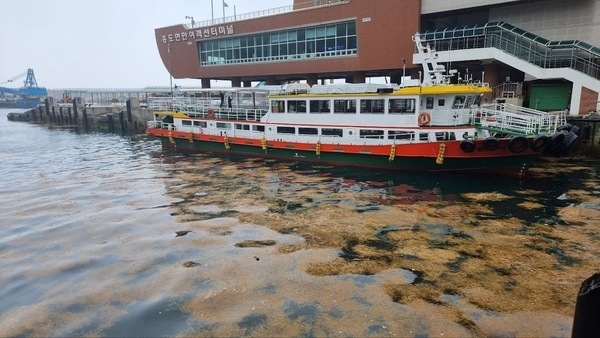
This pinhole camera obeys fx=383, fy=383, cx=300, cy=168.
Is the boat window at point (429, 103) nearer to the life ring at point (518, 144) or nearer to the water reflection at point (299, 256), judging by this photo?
the water reflection at point (299, 256)

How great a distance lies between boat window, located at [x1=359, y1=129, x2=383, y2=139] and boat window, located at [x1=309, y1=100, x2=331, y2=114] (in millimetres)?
2463

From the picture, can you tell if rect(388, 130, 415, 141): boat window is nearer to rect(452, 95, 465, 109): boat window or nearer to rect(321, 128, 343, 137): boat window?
rect(452, 95, 465, 109): boat window

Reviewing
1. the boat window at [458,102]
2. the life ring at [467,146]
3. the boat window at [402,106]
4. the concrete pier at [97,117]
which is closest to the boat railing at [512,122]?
the boat window at [458,102]

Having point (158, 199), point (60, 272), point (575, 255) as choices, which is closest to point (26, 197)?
point (158, 199)

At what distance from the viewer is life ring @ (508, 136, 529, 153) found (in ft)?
55.5

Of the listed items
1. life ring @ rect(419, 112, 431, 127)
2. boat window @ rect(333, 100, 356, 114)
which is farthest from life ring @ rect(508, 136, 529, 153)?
boat window @ rect(333, 100, 356, 114)

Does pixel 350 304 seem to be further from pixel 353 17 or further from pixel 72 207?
pixel 353 17

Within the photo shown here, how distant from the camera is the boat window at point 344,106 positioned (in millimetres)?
21234

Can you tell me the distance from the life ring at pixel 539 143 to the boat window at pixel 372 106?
A: 23.5ft

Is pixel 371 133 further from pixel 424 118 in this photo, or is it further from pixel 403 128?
pixel 424 118

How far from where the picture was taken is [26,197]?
54.1ft

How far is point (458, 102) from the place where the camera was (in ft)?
63.5

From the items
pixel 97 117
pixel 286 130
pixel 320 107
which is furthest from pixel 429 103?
pixel 97 117

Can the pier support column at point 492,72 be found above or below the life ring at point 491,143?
above
